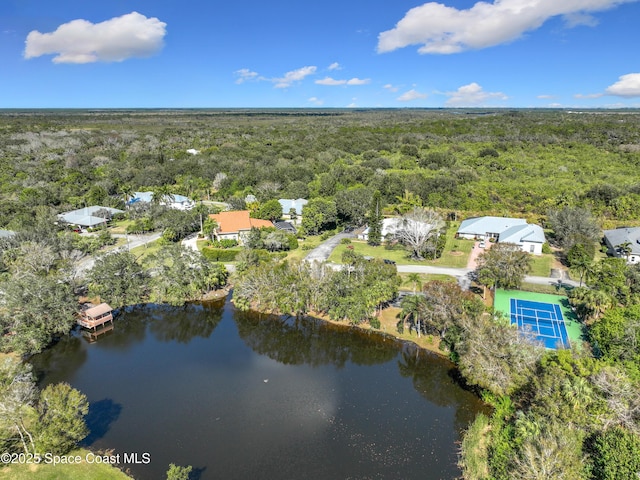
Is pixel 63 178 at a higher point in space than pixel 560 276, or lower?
higher

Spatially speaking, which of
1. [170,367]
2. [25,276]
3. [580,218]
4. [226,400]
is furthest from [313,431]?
[580,218]

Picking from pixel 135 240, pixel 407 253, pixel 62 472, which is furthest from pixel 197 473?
pixel 135 240

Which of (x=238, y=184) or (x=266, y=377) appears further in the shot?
(x=238, y=184)

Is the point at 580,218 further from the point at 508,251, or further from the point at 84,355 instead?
the point at 84,355

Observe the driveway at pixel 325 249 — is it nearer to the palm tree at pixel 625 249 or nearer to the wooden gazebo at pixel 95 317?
the wooden gazebo at pixel 95 317

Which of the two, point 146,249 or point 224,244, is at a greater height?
point 224,244

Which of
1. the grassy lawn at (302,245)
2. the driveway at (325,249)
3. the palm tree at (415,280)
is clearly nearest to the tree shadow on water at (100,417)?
the palm tree at (415,280)

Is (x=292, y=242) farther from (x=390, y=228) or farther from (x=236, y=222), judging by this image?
(x=390, y=228)
